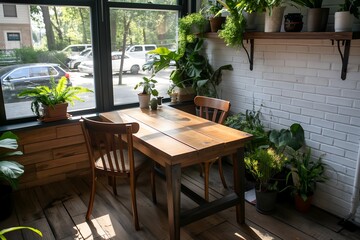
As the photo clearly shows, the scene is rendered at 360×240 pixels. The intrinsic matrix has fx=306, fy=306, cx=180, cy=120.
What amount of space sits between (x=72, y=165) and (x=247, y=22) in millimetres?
2168

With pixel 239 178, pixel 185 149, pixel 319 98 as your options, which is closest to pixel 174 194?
pixel 185 149

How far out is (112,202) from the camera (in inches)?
104

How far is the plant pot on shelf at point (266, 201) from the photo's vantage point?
2457mm

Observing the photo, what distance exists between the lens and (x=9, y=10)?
2.58 meters

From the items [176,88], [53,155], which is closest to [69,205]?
[53,155]

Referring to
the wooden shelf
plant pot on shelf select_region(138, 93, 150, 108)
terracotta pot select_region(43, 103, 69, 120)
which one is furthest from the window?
the wooden shelf

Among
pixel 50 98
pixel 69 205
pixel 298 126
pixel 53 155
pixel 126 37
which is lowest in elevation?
pixel 69 205

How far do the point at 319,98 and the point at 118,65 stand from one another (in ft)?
6.45

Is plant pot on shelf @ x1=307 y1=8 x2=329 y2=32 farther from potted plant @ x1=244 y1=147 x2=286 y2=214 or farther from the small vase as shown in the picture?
potted plant @ x1=244 y1=147 x2=286 y2=214

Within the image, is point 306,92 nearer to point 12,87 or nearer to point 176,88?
point 176,88

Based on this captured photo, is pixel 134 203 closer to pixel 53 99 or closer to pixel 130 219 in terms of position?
pixel 130 219

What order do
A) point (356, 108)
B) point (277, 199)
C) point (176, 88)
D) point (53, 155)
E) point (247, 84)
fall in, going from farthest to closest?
point (176, 88), point (247, 84), point (53, 155), point (277, 199), point (356, 108)

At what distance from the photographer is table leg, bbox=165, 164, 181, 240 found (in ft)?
6.21

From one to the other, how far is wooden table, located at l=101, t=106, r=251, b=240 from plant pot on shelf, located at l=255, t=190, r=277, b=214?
9.4 inches
